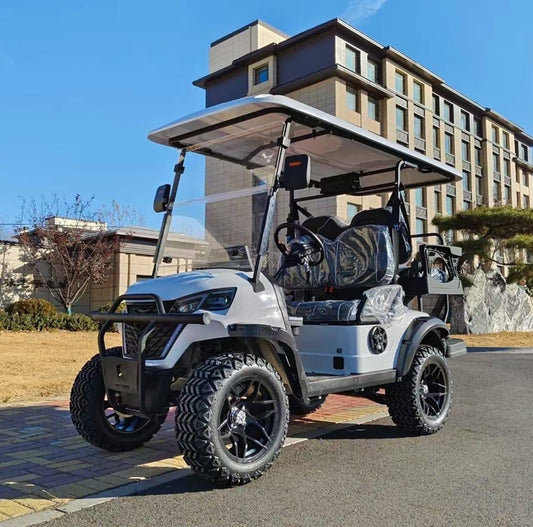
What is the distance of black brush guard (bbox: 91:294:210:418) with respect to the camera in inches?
149

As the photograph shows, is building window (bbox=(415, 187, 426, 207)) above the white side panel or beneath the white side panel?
above

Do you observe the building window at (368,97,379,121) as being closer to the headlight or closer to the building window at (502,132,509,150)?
the building window at (502,132,509,150)

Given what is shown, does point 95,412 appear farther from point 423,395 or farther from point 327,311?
point 423,395

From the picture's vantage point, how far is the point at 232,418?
391cm

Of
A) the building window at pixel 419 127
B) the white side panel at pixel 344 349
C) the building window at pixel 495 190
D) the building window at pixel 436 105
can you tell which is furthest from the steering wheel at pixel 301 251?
the building window at pixel 495 190

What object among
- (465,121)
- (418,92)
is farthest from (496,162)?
(418,92)

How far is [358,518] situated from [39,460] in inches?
102

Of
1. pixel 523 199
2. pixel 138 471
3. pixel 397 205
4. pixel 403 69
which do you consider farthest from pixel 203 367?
pixel 523 199

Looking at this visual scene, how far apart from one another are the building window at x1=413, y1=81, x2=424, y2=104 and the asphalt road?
35.5 metres

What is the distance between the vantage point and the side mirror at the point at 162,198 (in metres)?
5.11

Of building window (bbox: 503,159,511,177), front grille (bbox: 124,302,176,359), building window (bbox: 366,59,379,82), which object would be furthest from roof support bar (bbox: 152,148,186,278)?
building window (bbox: 503,159,511,177)

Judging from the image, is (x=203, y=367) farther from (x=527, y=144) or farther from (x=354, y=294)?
(x=527, y=144)

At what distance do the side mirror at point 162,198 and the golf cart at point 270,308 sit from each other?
12 millimetres

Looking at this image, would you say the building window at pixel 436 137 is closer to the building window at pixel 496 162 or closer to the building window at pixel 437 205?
the building window at pixel 437 205
